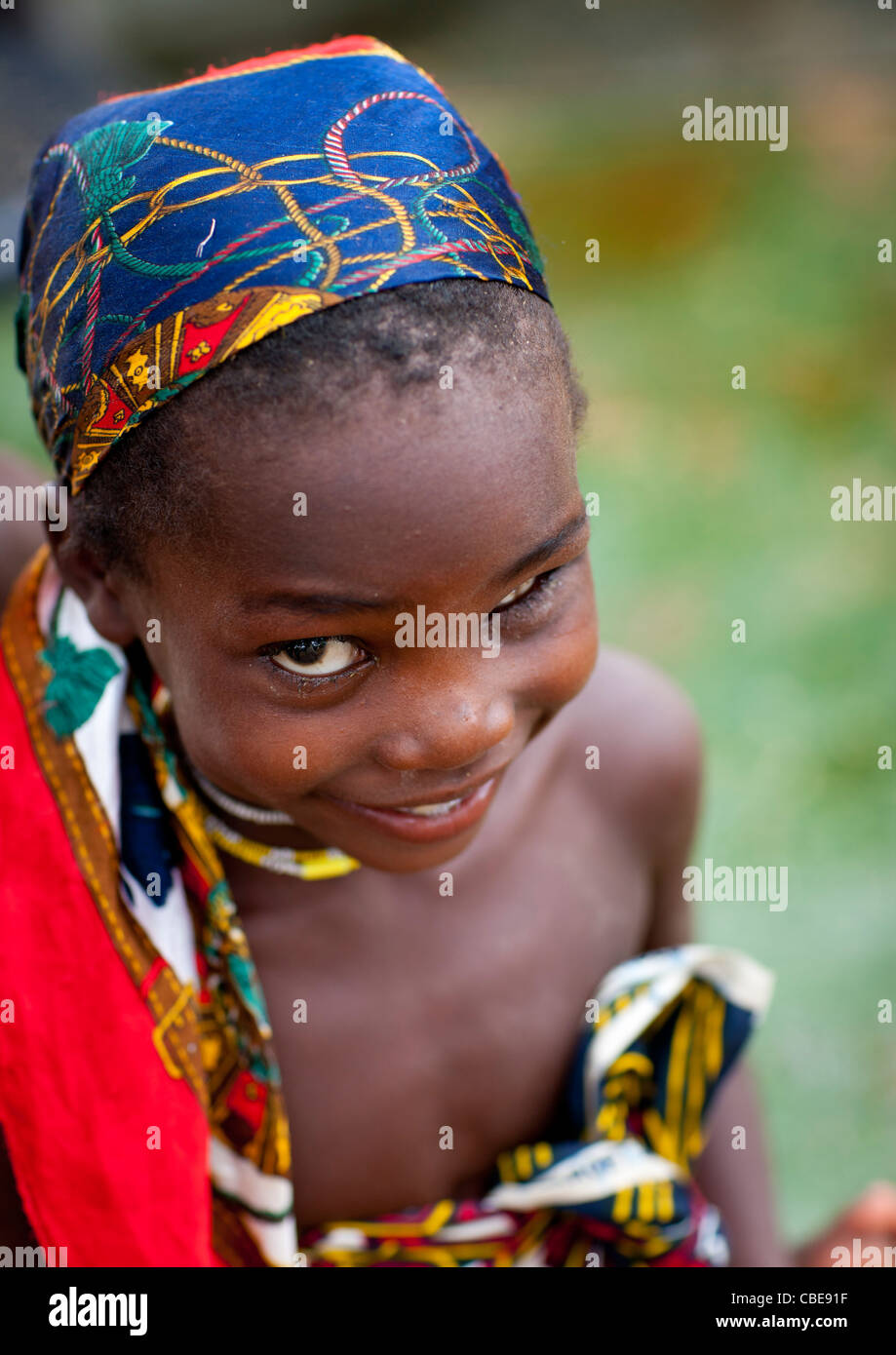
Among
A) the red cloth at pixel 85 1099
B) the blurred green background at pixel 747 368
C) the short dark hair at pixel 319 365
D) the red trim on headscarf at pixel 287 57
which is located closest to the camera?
the short dark hair at pixel 319 365

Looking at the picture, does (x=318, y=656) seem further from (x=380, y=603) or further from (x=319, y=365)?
(x=319, y=365)

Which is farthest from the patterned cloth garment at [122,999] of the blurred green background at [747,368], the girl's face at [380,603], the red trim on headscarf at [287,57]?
the blurred green background at [747,368]

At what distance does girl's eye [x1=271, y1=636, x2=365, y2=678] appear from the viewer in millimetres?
1100

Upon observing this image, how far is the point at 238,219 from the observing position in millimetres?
1046

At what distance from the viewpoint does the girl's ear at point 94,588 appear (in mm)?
1249

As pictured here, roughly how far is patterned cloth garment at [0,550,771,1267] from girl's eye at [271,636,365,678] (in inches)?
12.7

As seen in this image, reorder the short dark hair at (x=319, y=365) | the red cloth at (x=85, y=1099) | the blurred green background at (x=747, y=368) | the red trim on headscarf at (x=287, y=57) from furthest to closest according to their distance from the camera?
the blurred green background at (x=747, y=368) < the red cloth at (x=85, y=1099) < the red trim on headscarf at (x=287, y=57) < the short dark hair at (x=319, y=365)

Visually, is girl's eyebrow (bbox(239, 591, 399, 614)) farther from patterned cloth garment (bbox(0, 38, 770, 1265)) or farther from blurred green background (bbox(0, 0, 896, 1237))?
blurred green background (bbox(0, 0, 896, 1237))

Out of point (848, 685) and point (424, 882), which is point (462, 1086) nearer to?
point (424, 882)

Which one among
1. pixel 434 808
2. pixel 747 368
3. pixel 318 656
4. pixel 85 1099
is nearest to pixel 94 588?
pixel 318 656

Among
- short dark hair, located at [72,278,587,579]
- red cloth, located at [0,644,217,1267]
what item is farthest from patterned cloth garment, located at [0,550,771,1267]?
short dark hair, located at [72,278,587,579]

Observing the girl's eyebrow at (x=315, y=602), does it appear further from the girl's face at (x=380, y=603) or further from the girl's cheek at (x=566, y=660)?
the girl's cheek at (x=566, y=660)

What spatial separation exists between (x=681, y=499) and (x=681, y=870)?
2.50 m
